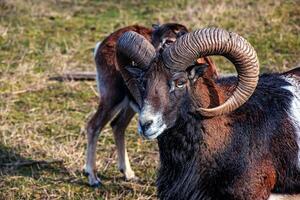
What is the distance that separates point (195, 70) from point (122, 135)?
278cm

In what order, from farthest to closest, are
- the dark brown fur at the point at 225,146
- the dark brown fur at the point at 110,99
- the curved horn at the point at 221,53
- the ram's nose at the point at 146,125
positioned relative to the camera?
the dark brown fur at the point at 110,99, the dark brown fur at the point at 225,146, the curved horn at the point at 221,53, the ram's nose at the point at 146,125

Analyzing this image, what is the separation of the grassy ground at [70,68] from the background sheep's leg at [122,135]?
0.51 ft

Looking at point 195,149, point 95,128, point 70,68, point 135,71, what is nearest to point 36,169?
point 95,128

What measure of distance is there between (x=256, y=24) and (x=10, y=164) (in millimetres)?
7186

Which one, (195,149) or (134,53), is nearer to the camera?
(195,149)

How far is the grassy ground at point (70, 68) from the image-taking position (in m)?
7.98

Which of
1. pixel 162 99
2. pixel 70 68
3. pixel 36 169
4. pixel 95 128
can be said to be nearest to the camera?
pixel 162 99

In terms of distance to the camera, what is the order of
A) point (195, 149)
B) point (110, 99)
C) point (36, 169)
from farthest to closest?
point (36, 169)
point (110, 99)
point (195, 149)

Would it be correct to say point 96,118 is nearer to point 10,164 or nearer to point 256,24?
point 10,164

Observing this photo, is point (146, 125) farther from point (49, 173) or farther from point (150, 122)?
point (49, 173)

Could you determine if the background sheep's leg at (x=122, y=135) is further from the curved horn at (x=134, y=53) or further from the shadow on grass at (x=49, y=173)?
the curved horn at (x=134, y=53)

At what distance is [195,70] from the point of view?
5523mm

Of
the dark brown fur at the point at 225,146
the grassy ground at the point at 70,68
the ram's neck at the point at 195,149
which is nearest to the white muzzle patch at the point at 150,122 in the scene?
the dark brown fur at the point at 225,146

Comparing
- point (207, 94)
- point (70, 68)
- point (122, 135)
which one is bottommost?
point (70, 68)
